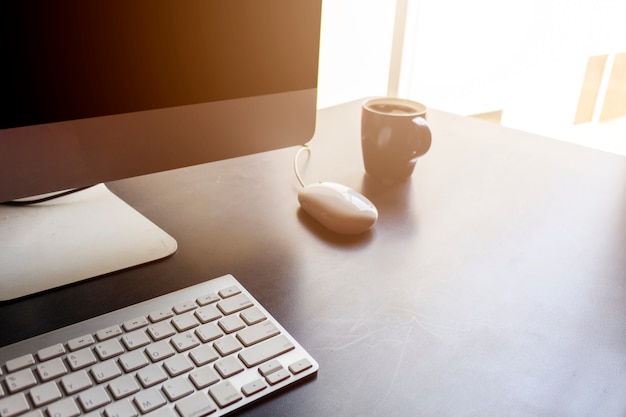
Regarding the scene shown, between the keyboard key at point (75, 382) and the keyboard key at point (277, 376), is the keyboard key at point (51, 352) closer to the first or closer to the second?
the keyboard key at point (75, 382)

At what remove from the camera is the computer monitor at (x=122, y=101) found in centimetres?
41

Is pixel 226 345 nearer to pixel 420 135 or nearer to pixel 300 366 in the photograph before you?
pixel 300 366

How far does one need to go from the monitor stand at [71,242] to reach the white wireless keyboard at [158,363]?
0.32 feet

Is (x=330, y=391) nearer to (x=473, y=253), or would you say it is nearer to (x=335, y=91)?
(x=473, y=253)

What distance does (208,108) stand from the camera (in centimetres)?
50

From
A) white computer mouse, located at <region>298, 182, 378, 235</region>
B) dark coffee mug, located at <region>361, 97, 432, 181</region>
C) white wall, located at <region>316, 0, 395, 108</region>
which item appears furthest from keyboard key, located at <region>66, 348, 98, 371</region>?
white wall, located at <region>316, 0, 395, 108</region>

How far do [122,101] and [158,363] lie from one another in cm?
24

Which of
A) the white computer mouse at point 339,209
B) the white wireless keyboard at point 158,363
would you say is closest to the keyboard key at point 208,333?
the white wireless keyboard at point 158,363

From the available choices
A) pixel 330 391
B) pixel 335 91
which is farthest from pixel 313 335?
pixel 335 91

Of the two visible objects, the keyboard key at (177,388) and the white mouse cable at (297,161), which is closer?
the keyboard key at (177,388)

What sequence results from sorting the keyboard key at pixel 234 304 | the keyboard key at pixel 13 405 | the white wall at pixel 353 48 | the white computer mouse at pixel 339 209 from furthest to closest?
the white wall at pixel 353 48 → the white computer mouse at pixel 339 209 → the keyboard key at pixel 234 304 → the keyboard key at pixel 13 405

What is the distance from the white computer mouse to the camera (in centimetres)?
55

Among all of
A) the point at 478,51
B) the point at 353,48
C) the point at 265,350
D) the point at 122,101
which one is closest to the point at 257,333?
the point at 265,350

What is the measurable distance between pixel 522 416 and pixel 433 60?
176cm
